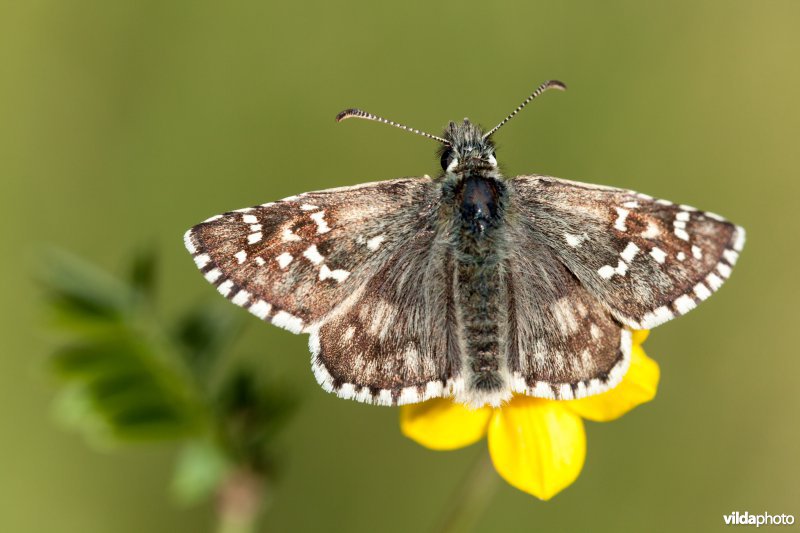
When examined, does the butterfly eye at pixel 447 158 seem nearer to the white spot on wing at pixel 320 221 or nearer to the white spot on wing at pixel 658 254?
the white spot on wing at pixel 320 221

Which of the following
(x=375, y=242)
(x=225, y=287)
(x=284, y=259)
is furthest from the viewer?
(x=375, y=242)

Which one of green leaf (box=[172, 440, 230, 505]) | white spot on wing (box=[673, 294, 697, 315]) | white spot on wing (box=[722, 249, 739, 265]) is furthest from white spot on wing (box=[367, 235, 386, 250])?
white spot on wing (box=[722, 249, 739, 265])

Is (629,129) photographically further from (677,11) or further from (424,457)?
(424,457)

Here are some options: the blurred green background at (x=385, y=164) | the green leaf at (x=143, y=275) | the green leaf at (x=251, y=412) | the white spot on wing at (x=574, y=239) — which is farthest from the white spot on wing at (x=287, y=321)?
the blurred green background at (x=385, y=164)

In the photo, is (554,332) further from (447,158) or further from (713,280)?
(447,158)

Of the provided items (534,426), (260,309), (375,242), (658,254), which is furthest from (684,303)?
(260,309)

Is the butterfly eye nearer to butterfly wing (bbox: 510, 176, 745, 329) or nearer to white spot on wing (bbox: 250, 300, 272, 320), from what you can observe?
butterfly wing (bbox: 510, 176, 745, 329)
